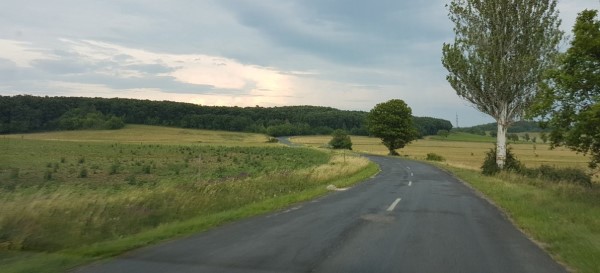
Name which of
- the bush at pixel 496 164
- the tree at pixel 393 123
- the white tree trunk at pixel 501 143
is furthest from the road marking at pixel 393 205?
the tree at pixel 393 123

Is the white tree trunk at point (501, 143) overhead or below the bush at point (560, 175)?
overhead

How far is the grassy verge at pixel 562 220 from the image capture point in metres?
7.22

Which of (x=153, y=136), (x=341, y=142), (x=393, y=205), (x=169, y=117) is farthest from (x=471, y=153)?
(x=169, y=117)

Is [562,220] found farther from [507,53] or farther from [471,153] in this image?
[471,153]

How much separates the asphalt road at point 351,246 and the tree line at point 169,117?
82.1 m

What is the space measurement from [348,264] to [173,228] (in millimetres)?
4136

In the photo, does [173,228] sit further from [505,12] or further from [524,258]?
[505,12]

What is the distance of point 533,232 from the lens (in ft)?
31.1

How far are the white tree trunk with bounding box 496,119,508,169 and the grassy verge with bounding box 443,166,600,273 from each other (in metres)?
11.3

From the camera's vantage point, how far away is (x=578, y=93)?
1584 centimetres

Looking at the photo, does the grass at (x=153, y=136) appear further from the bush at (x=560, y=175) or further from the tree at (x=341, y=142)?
the bush at (x=560, y=175)

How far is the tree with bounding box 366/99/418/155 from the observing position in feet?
221

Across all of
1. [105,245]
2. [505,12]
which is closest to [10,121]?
[505,12]

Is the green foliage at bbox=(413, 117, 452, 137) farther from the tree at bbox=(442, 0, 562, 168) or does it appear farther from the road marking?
the road marking
